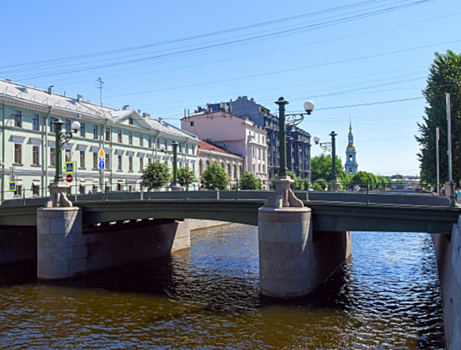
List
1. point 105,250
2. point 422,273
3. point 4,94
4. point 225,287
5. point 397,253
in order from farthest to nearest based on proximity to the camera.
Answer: point 4,94 → point 397,253 → point 105,250 → point 422,273 → point 225,287

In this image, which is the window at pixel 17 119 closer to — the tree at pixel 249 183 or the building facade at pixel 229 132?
the tree at pixel 249 183

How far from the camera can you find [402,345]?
13.3 metres

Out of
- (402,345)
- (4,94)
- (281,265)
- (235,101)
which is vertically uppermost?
(235,101)

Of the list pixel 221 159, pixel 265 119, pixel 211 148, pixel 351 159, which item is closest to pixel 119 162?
pixel 211 148

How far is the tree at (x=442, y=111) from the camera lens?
34750mm

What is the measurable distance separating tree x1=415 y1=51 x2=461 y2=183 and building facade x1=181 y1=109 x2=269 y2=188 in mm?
43917

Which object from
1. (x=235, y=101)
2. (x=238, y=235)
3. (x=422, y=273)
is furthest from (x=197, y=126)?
(x=422, y=273)

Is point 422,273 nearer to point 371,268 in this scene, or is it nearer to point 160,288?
point 371,268

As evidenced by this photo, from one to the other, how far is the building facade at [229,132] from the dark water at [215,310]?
55383 mm

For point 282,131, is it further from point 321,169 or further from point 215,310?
point 321,169

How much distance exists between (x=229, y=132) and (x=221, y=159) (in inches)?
335

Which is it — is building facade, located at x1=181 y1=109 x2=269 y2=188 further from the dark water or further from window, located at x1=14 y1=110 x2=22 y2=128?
the dark water

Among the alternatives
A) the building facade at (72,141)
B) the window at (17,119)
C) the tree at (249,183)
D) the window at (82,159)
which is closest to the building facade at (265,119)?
the tree at (249,183)

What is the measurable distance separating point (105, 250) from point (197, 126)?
59.4 meters
